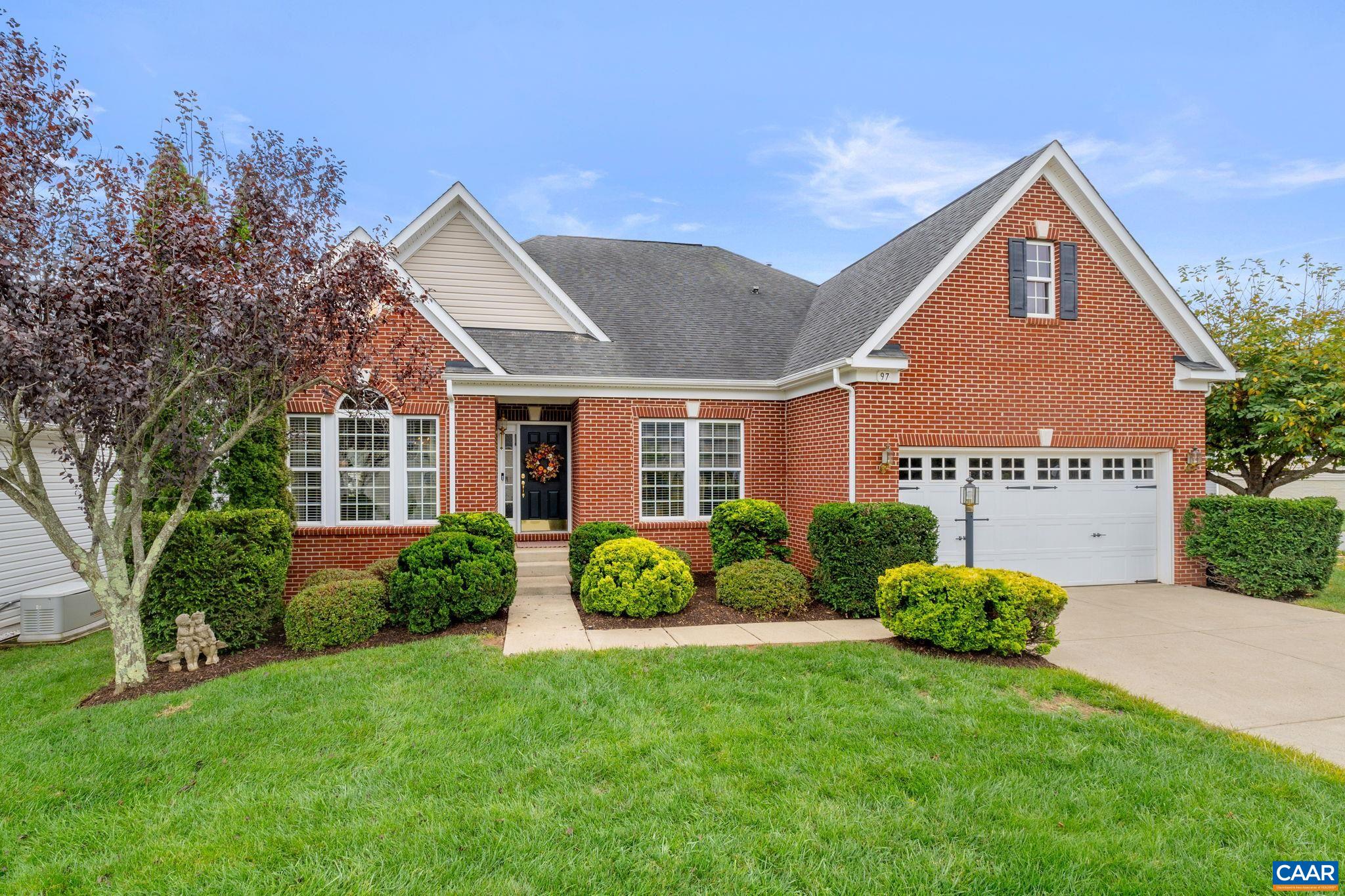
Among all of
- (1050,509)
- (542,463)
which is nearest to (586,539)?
(542,463)

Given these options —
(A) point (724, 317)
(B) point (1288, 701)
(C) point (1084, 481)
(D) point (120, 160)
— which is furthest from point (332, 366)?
(C) point (1084, 481)

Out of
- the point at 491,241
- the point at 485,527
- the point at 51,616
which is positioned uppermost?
the point at 491,241

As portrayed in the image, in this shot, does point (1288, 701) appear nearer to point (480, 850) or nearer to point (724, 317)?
point (480, 850)

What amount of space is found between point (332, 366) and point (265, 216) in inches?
67.1

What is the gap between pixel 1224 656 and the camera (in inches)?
269

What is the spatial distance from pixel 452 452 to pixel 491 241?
4.17 metres

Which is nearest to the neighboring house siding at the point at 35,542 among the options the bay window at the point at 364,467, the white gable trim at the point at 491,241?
the bay window at the point at 364,467

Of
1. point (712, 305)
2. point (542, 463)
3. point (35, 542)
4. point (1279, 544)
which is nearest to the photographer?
point (1279, 544)

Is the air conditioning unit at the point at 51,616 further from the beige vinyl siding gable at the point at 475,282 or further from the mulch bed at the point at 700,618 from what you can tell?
the mulch bed at the point at 700,618

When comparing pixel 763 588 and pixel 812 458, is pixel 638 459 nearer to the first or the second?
pixel 812 458

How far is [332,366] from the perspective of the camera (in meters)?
7.55

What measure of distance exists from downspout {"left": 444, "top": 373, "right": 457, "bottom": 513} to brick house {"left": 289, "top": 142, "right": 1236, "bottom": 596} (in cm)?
3

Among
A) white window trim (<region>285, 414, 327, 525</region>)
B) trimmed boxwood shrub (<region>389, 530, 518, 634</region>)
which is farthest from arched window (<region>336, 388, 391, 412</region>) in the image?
trimmed boxwood shrub (<region>389, 530, 518, 634</region>)

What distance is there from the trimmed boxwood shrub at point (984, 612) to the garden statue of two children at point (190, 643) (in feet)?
24.3
